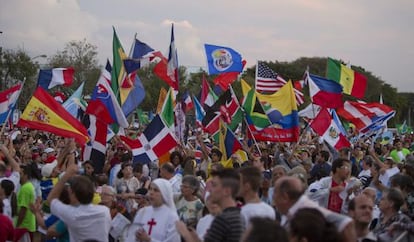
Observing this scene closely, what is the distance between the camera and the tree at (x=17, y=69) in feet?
145

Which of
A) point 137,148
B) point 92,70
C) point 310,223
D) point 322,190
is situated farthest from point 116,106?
point 92,70

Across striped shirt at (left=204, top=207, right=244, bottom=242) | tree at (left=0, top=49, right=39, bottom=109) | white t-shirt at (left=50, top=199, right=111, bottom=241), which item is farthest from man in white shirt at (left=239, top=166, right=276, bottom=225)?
tree at (left=0, top=49, right=39, bottom=109)

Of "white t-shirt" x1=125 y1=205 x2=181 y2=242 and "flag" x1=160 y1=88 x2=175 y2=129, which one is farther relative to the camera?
"flag" x1=160 y1=88 x2=175 y2=129

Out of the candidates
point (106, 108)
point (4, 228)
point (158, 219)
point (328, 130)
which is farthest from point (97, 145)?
point (328, 130)

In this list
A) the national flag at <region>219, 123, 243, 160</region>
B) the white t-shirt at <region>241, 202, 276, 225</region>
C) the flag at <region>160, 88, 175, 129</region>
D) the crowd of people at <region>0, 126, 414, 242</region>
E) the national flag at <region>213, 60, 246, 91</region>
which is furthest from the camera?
the national flag at <region>213, 60, 246, 91</region>

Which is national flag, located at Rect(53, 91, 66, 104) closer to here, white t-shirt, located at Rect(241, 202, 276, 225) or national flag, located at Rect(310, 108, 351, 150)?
national flag, located at Rect(310, 108, 351, 150)

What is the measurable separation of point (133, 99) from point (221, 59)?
168 inches

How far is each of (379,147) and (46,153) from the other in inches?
375

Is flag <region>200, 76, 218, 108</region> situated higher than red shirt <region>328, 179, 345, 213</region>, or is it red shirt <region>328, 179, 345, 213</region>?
flag <region>200, 76, 218, 108</region>

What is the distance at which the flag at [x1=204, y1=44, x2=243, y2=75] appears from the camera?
60.3 ft

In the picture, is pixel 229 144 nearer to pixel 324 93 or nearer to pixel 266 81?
pixel 324 93

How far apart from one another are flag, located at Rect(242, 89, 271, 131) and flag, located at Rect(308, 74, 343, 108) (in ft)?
6.60

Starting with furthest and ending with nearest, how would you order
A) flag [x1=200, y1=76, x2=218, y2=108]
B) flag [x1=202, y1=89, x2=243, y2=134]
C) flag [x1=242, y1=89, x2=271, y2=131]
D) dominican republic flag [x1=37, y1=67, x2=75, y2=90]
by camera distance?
flag [x1=200, y1=76, x2=218, y2=108], dominican republic flag [x1=37, y1=67, x2=75, y2=90], flag [x1=202, y1=89, x2=243, y2=134], flag [x1=242, y1=89, x2=271, y2=131]

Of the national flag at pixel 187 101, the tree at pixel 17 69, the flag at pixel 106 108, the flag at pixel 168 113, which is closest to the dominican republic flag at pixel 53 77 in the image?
the national flag at pixel 187 101
